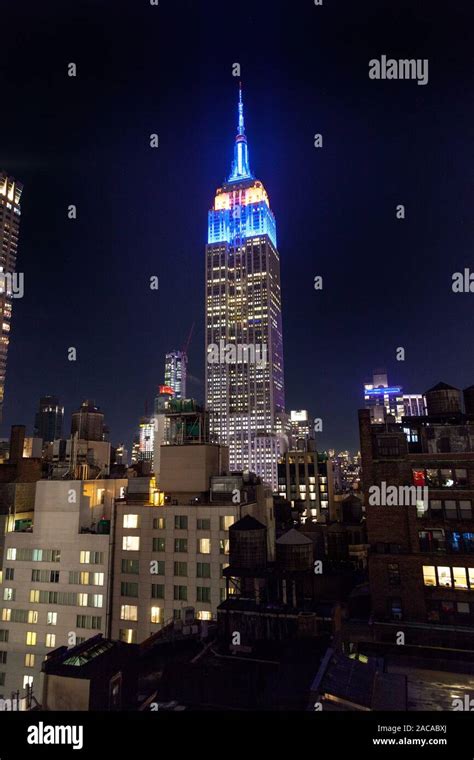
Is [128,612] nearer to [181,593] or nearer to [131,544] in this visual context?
[181,593]

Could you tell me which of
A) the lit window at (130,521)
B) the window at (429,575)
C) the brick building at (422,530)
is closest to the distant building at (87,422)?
the lit window at (130,521)

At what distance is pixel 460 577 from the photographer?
139ft

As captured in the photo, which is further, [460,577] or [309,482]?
[309,482]

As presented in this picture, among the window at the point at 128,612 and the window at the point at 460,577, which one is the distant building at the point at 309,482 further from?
the window at the point at 460,577

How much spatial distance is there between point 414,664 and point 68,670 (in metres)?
29.3

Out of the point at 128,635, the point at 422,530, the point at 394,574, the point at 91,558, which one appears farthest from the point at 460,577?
the point at 91,558

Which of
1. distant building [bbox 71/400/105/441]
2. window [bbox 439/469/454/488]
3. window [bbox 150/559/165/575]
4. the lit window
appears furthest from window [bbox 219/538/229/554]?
distant building [bbox 71/400/105/441]

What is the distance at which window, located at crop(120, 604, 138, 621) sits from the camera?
46.6 metres

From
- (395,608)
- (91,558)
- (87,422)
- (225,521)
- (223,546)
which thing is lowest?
(395,608)

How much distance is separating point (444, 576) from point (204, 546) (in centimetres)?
2436

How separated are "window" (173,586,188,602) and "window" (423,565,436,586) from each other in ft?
79.8


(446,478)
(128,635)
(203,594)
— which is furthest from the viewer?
(128,635)

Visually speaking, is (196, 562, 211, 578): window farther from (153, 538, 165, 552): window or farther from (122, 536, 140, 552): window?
(122, 536, 140, 552): window

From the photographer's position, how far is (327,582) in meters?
52.8
